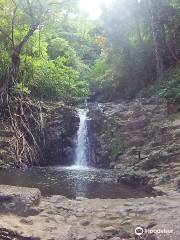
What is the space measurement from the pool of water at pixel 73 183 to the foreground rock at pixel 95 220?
1.53 m

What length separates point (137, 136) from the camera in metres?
15.7

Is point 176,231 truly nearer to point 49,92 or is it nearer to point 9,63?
point 9,63

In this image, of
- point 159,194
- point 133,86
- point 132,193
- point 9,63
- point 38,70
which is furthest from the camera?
point 133,86

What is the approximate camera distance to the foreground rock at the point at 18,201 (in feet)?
23.7

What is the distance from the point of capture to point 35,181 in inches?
462

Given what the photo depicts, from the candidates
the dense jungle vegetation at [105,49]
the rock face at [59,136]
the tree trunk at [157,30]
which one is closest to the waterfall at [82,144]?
the rock face at [59,136]

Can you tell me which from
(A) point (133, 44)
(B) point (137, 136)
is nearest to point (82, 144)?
(B) point (137, 136)

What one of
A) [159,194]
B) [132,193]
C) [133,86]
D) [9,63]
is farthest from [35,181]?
[133,86]

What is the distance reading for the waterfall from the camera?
56.8 ft

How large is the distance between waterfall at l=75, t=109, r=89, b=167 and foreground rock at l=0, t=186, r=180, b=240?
28.8 ft

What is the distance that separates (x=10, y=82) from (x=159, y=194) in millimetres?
9206

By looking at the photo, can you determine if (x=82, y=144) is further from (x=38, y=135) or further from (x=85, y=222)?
(x=85, y=222)

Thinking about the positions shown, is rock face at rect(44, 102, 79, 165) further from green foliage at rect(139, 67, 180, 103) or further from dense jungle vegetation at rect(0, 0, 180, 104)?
green foliage at rect(139, 67, 180, 103)

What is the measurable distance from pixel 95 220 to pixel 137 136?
8.83 metres
